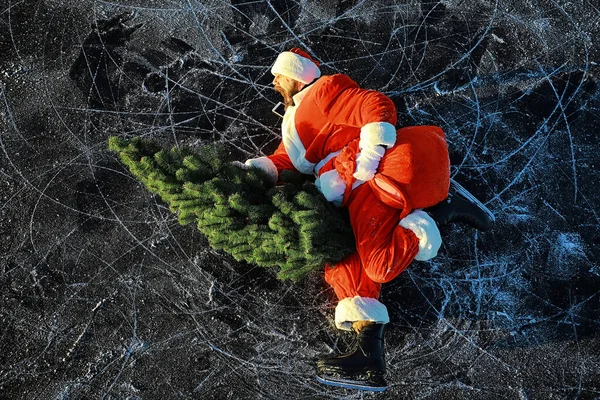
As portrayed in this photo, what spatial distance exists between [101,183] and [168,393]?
90 cm

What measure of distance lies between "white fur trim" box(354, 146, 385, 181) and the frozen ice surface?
1.92ft

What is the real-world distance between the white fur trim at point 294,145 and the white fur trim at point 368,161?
9.6 inches

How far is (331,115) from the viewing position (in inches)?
67.0

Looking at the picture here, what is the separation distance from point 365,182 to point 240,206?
43cm

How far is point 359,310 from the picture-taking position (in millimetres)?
1717

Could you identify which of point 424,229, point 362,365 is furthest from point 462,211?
point 362,365

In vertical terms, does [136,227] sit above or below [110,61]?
below

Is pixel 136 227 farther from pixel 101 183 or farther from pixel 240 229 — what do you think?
pixel 240 229

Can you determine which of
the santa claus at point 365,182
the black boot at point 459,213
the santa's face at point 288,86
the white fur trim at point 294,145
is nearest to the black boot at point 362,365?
the santa claus at point 365,182

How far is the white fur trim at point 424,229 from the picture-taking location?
1641 millimetres

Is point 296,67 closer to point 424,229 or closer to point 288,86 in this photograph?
point 288,86

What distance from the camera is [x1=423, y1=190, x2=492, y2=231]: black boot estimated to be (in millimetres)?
1779

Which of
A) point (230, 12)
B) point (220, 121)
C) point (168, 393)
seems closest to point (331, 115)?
point (220, 121)

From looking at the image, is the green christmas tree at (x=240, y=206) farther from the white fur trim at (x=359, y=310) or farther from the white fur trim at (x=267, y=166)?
the white fur trim at (x=359, y=310)
